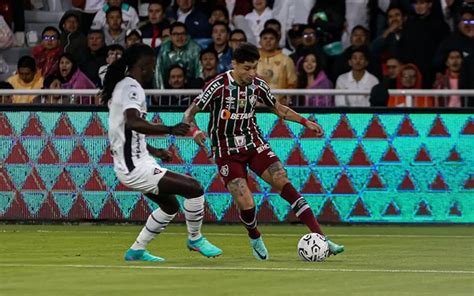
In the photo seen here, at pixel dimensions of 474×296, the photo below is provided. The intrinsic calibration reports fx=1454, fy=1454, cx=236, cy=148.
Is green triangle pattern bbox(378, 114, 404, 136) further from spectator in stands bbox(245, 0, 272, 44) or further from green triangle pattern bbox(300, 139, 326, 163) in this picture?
spectator in stands bbox(245, 0, 272, 44)

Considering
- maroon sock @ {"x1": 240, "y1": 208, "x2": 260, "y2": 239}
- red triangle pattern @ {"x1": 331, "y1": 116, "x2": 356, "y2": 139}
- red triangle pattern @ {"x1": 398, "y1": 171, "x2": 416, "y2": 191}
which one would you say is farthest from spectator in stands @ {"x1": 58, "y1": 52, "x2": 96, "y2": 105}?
maroon sock @ {"x1": 240, "y1": 208, "x2": 260, "y2": 239}

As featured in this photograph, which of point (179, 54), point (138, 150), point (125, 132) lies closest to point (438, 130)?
point (179, 54)

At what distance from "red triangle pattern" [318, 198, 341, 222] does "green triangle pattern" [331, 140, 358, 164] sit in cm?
62

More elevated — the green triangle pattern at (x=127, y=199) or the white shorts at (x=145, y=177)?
the white shorts at (x=145, y=177)

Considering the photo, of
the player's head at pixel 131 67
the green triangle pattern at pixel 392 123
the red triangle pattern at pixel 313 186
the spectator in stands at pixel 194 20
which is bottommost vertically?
the red triangle pattern at pixel 313 186

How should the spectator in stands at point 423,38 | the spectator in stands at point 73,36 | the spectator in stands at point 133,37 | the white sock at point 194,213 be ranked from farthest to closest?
1. the spectator in stands at point 73,36
2. the spectator in stands at point 133,37
3. the spectator in stands at point 423,38
4. the white sock at point 194,213

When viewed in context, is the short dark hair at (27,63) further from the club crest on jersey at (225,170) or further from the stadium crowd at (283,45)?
the club crest on jersey at (225,170)

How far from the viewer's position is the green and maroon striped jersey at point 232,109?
1526 cm

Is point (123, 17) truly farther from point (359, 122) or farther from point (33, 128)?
point (359, 122)

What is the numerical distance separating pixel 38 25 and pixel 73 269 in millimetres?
12744

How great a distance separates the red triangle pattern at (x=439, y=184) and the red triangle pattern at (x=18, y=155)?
5817 millimetres

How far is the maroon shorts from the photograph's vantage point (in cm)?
1527

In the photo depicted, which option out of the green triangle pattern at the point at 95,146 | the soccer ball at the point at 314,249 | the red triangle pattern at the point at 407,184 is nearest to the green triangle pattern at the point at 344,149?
the red triangle pattern at the point at 407,184

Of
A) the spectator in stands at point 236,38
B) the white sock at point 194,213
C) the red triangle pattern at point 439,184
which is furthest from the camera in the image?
the spectator in stands at point 236,38
